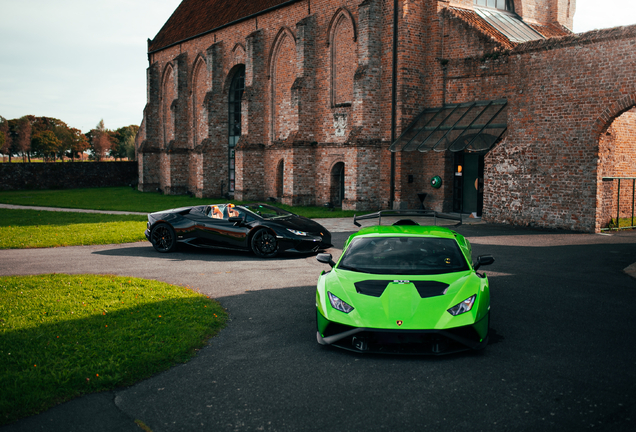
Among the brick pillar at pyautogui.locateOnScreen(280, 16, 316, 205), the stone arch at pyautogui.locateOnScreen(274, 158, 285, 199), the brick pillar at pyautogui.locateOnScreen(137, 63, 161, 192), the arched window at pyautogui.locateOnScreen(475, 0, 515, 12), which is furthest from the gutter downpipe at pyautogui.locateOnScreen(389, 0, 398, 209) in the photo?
the brick pillar at pyautogui.locateOnScreen(137, 63, 161, 192)

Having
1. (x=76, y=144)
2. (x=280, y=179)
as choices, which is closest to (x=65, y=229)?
(x=280, y=179)

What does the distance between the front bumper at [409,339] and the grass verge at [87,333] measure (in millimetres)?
1655

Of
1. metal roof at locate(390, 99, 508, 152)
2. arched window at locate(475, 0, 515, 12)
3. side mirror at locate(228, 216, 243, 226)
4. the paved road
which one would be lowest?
the paved road

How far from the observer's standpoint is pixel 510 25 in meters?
25.1

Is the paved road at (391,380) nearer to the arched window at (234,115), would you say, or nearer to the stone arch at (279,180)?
the stone arch at (279,180)

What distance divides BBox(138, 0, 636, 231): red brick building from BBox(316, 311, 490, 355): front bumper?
42.2 ft

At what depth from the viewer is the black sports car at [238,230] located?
470 inches

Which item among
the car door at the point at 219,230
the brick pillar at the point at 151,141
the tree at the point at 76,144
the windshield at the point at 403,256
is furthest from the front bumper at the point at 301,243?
the tree at the point at 76,144

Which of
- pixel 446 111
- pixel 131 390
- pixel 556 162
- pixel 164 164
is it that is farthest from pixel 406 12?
pixel 164 164

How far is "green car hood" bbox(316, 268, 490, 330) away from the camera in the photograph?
519 centimetres

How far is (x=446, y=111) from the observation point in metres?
22.2

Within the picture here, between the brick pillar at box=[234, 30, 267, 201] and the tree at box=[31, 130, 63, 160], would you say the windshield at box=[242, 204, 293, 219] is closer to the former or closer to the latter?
the brick pillar at box=[234, 30, 267, 201]

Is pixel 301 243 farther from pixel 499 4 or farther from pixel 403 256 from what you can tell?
→ pixel 499 4

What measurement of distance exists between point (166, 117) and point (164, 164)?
4337mm
